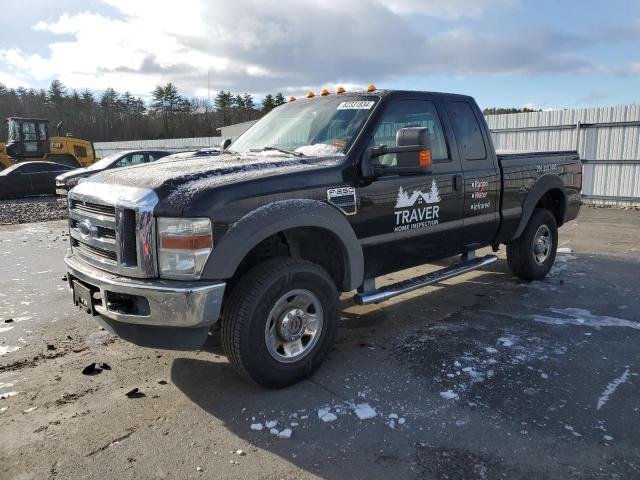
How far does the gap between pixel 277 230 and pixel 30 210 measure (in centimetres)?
1324

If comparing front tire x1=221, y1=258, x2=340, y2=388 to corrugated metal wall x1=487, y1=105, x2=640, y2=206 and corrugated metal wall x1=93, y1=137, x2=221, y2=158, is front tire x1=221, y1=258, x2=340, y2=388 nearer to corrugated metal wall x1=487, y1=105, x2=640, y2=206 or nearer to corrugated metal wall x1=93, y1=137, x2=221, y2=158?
corrugated metal wall x1=487, y1=105, x2=640, y2=206

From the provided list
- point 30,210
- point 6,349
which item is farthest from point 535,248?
point 30,210

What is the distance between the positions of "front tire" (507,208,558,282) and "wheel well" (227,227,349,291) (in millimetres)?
2915

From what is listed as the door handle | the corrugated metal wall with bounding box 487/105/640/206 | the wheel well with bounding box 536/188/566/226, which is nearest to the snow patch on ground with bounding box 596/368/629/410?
the door handle

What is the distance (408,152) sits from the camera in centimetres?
377

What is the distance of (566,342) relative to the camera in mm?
4227

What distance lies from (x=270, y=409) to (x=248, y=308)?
66 cm

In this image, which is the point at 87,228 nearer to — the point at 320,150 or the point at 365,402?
the point at 320,150

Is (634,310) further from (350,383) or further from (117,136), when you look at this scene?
(117,136)

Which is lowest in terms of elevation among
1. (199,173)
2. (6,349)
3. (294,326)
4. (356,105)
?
(6,349)

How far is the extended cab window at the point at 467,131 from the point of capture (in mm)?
4859

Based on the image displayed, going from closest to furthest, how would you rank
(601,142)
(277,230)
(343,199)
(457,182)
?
(277,230) < (343,199) < (457,182) < (601,142)

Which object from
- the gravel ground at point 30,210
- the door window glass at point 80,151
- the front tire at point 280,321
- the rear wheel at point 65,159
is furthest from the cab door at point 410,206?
the door window glass at point 80,151

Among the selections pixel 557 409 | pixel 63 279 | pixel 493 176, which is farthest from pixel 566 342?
pixel 63 279
